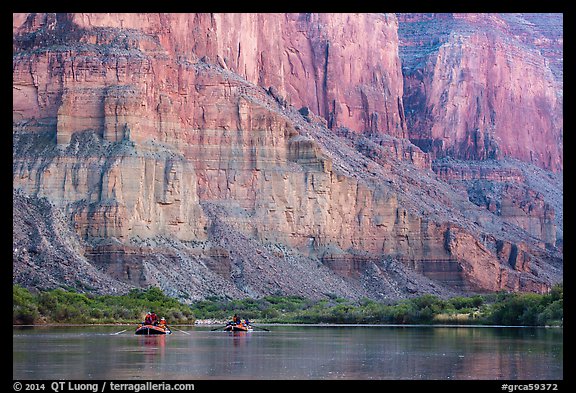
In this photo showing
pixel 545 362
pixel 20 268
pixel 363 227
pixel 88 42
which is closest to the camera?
pixel 545 362

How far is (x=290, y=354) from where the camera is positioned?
76375 millimetres

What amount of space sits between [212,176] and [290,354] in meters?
68.7

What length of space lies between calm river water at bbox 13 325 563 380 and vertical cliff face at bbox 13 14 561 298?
33221 millimetres

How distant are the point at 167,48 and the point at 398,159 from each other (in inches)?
1755

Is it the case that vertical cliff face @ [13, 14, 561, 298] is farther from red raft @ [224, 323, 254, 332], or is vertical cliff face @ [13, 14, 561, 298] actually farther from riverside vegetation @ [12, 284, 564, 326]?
red raft @ [224, 323, 254, 332]

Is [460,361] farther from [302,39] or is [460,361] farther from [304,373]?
[302,39]

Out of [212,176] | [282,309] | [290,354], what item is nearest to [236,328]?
[290,354]

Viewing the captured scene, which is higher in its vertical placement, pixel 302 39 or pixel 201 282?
pixel 302 39

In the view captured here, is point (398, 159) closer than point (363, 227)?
No

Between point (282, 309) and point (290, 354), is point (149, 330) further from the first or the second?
point (282, 309)

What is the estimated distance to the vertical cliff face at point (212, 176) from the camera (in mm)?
132750

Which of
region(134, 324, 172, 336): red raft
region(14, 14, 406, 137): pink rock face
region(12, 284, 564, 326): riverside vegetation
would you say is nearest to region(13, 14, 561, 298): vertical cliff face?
region(14, 14, 406, 137): pink rock face

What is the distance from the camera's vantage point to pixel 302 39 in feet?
611
